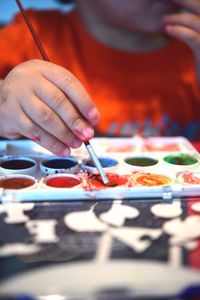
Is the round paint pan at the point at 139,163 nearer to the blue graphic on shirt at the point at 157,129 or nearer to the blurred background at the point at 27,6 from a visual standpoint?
the blue graphic on shirt at the point at 157,129

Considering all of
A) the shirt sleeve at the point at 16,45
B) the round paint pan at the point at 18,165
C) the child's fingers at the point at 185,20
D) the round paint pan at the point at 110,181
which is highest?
the child's fingers at the point at 185,20

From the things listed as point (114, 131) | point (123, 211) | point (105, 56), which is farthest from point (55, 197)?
point (105, 56)

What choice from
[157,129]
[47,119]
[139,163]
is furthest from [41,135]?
[157,129]

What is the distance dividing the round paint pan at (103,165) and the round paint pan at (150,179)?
36 millimetres

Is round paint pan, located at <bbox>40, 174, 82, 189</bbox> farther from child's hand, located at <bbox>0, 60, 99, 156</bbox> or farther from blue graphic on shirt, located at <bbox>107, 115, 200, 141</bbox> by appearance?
blue graphic on shirt, located at <bbox>107, 115, 200, 141</bbox>

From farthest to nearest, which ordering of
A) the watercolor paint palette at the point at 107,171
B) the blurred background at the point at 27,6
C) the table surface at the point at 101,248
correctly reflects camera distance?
the blurred background at the point at 27,6 < the watercolor paint palette at the point at 107,171 < the table surface at the point at 101,248

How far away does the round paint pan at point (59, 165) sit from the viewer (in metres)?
0.51

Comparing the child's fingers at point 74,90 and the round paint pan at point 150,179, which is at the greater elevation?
the child's fingers at point 74,90

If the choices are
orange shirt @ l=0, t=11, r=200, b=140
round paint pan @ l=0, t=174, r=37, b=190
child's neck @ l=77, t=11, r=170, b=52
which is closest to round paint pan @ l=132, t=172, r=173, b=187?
round paint pan @ l=0, t=174, r=37, b=190

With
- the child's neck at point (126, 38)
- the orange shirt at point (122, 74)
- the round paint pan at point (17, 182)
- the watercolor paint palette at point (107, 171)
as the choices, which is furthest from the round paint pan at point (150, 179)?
the child's neck at point (126, 38)

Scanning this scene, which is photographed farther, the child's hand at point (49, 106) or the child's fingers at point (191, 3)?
the child's fingers at point (191, 3)

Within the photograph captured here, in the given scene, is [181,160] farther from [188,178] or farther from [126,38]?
[126,38]

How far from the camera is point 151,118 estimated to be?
0.85 m

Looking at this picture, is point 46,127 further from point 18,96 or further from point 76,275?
Result: point 76,275
